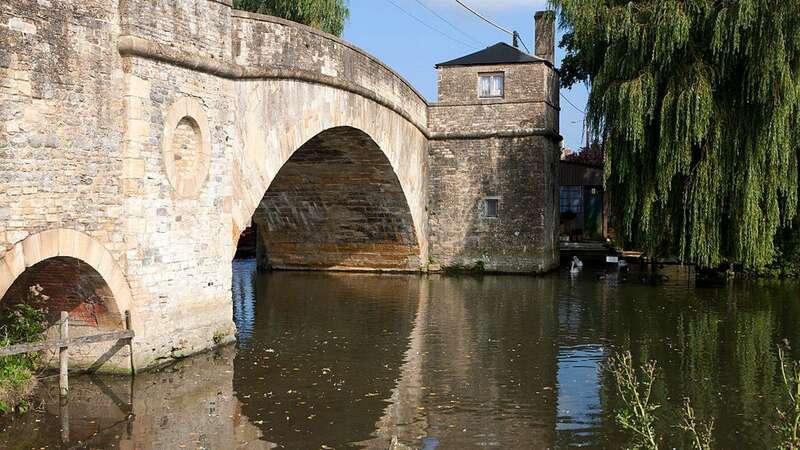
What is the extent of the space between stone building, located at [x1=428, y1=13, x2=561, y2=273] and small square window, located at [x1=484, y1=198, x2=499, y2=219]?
0.02m

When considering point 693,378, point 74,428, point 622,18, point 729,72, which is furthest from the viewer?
point 622,18

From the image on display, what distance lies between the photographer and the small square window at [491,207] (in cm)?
2103

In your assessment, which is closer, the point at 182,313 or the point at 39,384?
the point at 39,384

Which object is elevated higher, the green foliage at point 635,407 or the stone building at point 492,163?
the stone building at point 492,163

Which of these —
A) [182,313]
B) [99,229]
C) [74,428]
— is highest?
[99,229]

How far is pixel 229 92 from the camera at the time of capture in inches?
437

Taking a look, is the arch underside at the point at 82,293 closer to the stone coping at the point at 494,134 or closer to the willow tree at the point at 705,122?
the willow tree at the point at 705,122

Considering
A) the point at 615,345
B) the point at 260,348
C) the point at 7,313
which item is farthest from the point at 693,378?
the point at 7,313

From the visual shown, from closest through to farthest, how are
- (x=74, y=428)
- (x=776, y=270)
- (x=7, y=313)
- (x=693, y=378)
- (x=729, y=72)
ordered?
1. (x=74, y=428)
2. (x=7, y=313)
3. (x=693, y=378)
4. (x=729, y=72)
5. (x=776, y=270)

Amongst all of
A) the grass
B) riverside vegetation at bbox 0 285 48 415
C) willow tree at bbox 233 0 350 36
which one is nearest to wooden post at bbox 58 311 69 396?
riverside vegetation at bbox 0 285 48 415

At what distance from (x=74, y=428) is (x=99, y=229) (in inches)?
88.3

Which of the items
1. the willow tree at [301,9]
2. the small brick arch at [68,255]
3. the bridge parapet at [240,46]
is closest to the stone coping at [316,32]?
the bridge parapet at [240,46]

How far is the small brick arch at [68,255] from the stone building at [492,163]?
12.8 meters

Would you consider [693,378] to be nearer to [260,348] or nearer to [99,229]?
[260,348]
